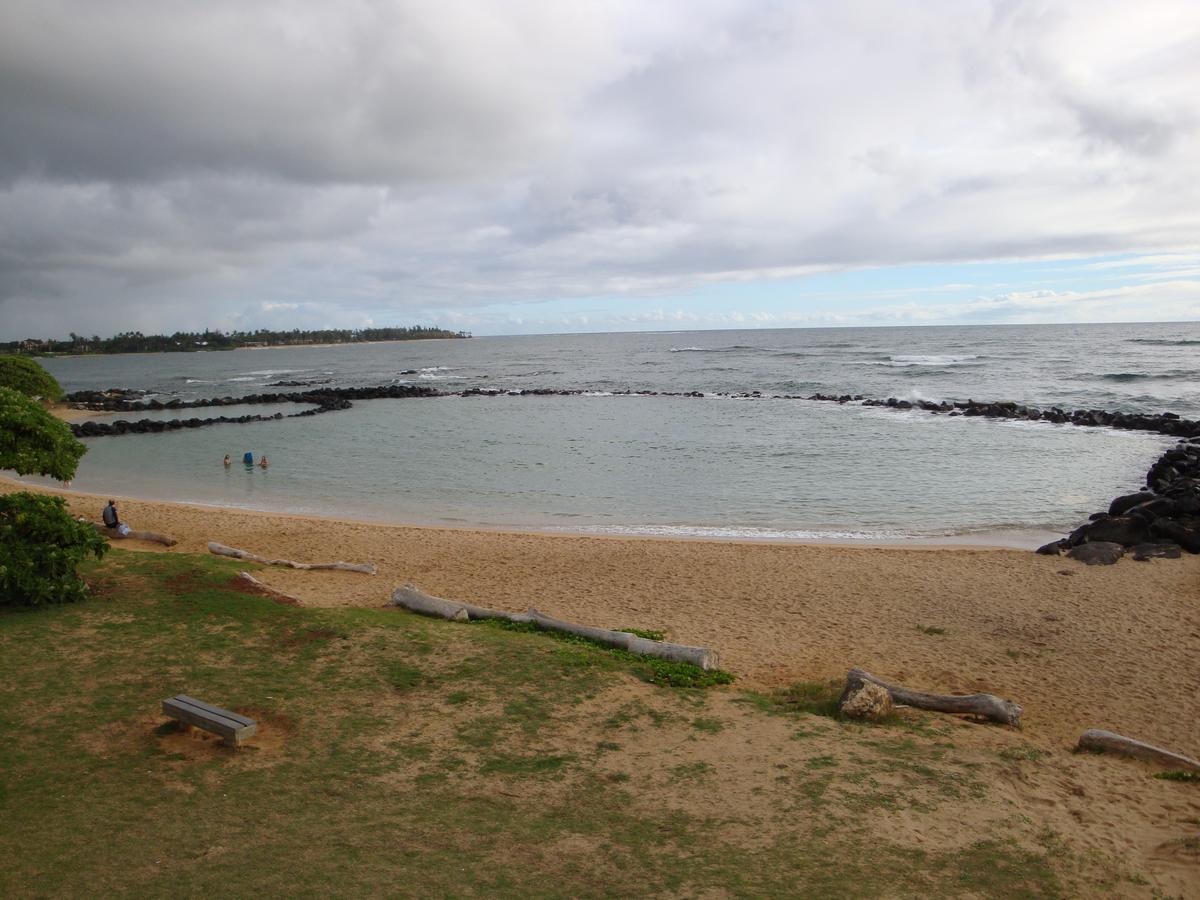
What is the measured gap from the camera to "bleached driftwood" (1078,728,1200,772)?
743 centimetres

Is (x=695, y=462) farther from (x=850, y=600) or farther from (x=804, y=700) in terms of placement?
(x=804, y=700)

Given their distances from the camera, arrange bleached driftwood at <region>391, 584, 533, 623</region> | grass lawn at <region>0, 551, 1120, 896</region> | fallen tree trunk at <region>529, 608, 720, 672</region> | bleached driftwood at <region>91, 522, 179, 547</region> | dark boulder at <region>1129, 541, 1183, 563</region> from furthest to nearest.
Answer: bleached driftwood at <region>91, 522, 179, 547</region> → dark boulder at <region>1129, 541, 1183, 563</region> → bleached driftwood at <region>391, 584, 533, 623</region> → fallen tree trunk at <region>529, 608, 720, 672</region> → grass lawn at <region>0, 551, 1120, 896</region>

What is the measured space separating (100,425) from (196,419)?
16.4 feet

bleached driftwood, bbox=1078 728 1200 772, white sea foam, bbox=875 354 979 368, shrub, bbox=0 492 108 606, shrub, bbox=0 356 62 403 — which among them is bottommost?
bleached driftwood, bbox=1078 728 1200 772

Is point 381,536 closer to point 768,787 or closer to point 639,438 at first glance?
point 768,787

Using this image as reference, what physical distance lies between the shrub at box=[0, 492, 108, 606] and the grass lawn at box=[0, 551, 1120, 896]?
282 millimetres

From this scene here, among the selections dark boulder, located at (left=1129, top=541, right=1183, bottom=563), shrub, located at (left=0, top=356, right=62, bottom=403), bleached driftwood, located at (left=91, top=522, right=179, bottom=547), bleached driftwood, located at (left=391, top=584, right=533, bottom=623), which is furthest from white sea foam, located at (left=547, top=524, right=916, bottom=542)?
shrub, located at (left=0, top=356, right=62, bottom=403)

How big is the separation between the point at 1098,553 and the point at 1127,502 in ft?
17.7

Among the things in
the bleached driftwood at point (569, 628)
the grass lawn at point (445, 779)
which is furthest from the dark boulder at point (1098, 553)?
the bleached driftwood at point (569, 628)

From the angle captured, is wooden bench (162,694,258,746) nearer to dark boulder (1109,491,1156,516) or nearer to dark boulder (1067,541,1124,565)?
dark boulder (1067,541,1124,565)

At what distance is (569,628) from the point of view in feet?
35.1

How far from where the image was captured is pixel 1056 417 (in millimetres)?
39875

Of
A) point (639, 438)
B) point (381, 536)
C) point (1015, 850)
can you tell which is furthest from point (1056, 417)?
point (1015, 850)

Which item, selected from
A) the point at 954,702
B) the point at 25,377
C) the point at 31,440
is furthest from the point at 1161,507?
the point at 25,377
